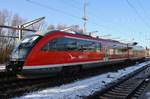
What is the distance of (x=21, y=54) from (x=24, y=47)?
484 millimetres

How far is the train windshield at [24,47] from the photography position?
14.5 metres

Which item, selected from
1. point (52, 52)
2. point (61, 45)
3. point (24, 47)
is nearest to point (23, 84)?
point (24, 47)

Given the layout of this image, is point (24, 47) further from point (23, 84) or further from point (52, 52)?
point (23, 84)

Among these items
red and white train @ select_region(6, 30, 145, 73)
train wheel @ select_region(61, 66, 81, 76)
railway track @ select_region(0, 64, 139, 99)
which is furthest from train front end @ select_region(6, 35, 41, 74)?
train wheel @ select_region(61, 66, 81, 76)

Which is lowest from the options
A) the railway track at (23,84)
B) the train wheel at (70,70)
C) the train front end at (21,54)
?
the railway track at (23,84)

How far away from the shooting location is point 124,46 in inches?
1372

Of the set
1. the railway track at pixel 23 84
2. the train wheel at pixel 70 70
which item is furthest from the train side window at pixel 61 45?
the railway track at pixel 23 84

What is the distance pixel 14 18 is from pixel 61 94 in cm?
6674

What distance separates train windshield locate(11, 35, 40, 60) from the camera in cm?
1453

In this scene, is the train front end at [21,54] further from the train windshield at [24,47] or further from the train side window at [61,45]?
the train side window at [61,45]

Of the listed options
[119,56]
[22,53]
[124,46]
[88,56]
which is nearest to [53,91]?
[22,53]

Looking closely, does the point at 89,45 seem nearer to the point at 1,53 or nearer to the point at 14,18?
the point at 1,53

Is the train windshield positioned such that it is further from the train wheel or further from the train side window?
the train wheel

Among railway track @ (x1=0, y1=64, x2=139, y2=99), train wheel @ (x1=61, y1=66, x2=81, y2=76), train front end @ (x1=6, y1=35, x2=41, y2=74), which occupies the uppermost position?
train front end @ (x1=6, y1=35, x2=41, y2=74)
